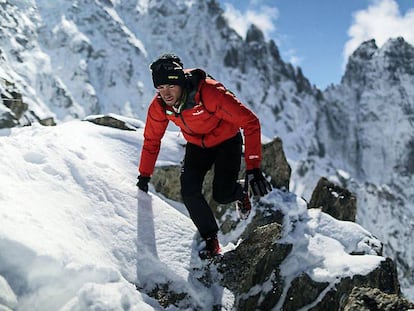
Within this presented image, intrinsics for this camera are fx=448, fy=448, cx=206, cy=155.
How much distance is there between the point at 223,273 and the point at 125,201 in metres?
1.56

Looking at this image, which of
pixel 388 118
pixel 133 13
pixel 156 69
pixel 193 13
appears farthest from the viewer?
pixel 388 118

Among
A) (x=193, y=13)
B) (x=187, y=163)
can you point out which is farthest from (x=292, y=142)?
(x=187, y=163)

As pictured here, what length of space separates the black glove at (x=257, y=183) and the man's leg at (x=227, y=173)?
1.69 ft

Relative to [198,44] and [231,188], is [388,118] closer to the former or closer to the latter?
[198,44]

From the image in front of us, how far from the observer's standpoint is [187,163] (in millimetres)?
6207

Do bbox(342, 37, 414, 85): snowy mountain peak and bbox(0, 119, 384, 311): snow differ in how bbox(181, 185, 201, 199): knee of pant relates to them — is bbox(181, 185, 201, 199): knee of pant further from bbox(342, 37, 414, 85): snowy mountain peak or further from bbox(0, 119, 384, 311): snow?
bbox(342, 37, 414, 85): snowy mountain peak

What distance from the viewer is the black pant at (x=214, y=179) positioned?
5.76m

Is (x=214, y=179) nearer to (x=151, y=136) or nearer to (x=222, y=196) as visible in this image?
(x=222, y=196)

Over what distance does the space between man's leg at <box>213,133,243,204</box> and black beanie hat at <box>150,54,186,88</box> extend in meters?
1.13

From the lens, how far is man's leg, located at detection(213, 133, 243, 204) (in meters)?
5.95

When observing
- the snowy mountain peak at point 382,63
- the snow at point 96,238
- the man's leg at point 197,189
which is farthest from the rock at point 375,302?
the snowy mountain peak at point 382,63

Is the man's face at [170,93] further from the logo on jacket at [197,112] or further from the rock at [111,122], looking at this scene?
the rock at [111,122]

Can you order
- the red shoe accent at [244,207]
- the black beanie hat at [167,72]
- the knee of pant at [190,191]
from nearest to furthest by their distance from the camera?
the black beanie hat at [167,72]
the knee of pant at [190,191]
the red shoe accent at [244,207]

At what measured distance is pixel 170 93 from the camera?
5605 millimetres
